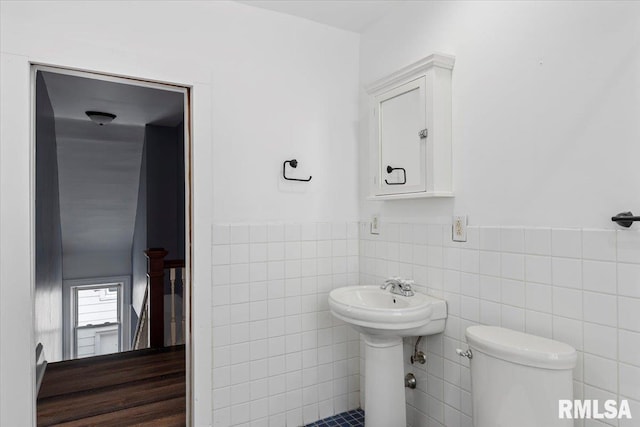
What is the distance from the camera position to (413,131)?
6.45 feet

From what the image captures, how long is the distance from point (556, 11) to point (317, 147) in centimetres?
139

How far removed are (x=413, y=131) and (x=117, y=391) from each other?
268 centimetres

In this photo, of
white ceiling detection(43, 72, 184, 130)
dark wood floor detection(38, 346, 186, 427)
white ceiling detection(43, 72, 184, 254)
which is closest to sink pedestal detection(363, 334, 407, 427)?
dark wood floor detection(38, 346, 186, 427)

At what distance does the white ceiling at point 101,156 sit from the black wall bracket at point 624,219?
3.43 m

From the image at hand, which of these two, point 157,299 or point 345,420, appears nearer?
point 345,420

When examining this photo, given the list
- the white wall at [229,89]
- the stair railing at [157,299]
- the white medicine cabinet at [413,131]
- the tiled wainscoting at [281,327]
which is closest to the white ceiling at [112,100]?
the white wall at [229,89]

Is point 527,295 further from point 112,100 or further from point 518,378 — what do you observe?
point 112,100

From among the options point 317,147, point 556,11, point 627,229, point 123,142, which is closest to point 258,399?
point 317,147

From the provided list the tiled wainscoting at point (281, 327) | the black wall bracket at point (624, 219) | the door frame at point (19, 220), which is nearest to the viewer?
the black wall bracket at point (624, 219)

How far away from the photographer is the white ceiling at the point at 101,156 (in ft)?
11.5

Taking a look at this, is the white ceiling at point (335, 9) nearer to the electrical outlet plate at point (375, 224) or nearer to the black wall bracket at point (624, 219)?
the electrical outlet plate at point (375, 224)

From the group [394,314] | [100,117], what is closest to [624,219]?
[394,314]

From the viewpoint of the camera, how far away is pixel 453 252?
6.21 feet

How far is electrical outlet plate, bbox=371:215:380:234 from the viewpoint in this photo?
2.41 meters
